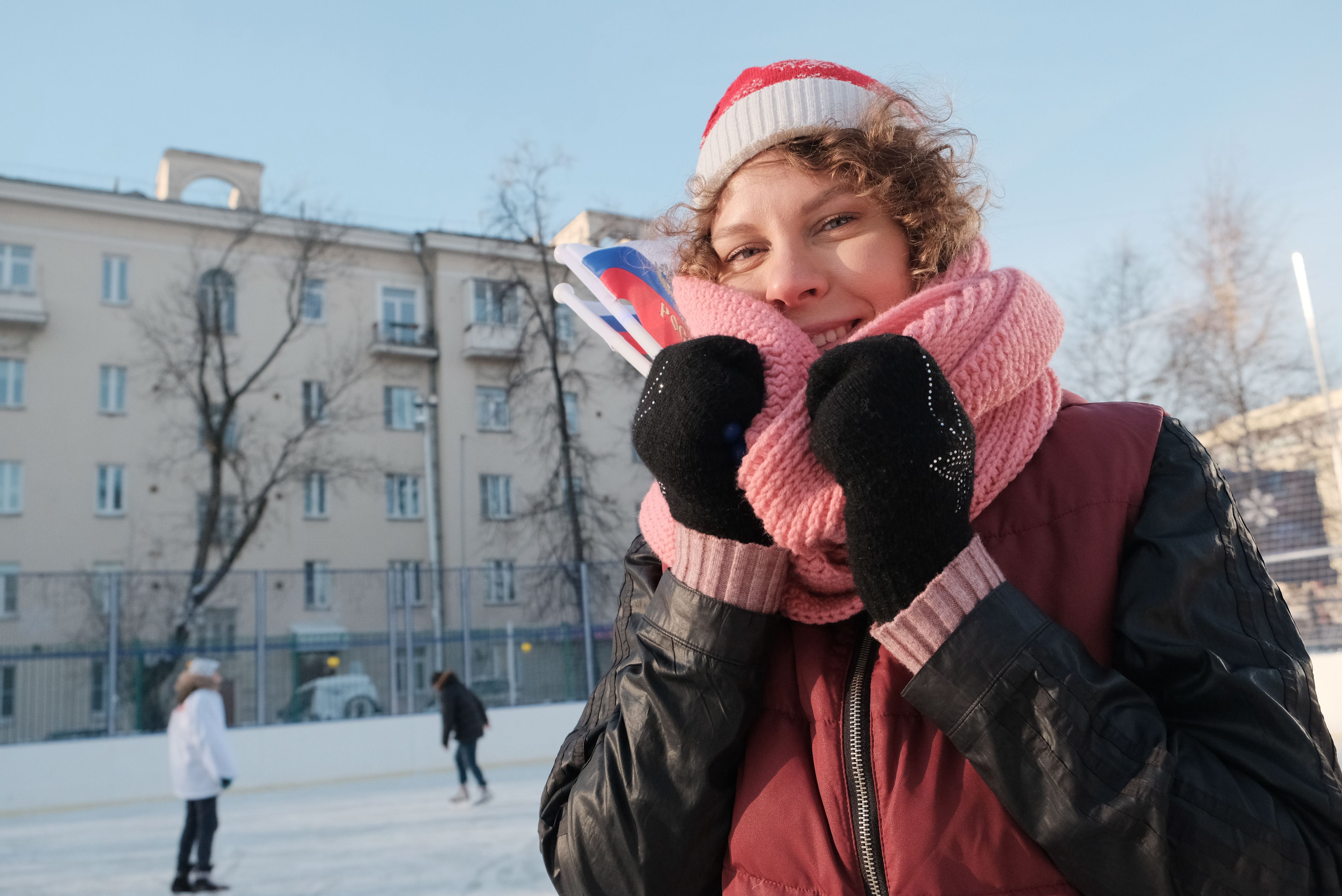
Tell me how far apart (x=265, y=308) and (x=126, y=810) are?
50.1 ft

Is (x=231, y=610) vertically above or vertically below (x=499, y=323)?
below

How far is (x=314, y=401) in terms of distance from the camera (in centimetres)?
2495

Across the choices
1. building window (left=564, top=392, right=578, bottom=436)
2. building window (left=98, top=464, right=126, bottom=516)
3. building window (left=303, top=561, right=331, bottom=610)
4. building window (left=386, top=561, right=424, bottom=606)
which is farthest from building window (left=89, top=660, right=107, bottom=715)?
building window (left=564, top=392, right=578, bottom=436)

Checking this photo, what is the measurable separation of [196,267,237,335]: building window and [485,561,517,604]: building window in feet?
33.1

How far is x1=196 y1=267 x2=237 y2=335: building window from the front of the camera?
22000 millimetres

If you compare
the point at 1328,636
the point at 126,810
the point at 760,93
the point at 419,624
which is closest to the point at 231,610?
the point at 419,624

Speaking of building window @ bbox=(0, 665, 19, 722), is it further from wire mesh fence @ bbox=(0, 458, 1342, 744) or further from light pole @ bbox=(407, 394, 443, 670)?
light pole @ bbox=(407, 394, 443, 670)

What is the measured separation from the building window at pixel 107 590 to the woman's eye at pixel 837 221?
14.2 meters

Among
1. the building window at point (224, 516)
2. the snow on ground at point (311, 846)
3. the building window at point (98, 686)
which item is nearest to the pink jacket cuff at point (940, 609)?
the snow on ground at point (311, 846)

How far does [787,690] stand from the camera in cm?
107

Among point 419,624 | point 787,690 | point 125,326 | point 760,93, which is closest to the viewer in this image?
point 787,690

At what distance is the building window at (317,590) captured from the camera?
14.1 m

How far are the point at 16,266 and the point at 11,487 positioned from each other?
17.0 ft

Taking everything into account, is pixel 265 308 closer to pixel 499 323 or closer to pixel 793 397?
pixel 499 323
